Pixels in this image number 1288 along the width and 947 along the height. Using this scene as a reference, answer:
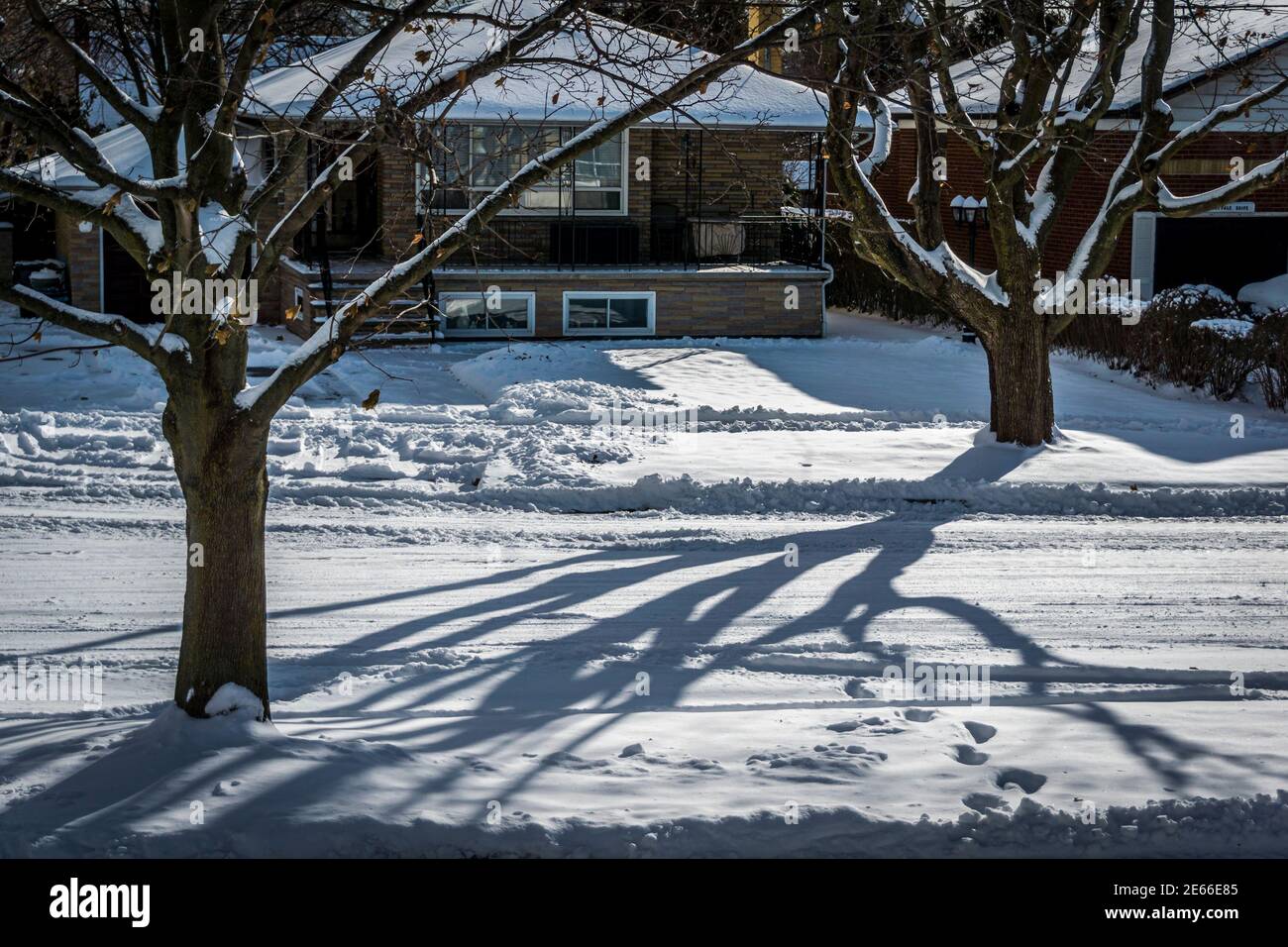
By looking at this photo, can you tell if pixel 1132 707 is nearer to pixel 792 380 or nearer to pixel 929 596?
pixel 929 596

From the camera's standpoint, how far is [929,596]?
972cm

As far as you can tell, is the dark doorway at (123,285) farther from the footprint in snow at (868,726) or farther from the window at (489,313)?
the footprint in snow at (868,726)

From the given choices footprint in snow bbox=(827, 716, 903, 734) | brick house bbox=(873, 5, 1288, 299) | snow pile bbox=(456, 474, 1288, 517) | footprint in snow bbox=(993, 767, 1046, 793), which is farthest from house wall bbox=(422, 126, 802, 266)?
footprint in snow bbox=(993, 767, 1046, 793)

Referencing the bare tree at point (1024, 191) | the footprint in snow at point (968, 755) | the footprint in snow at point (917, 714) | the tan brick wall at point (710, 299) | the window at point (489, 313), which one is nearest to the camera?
the footprint in snow at point (968, 755)

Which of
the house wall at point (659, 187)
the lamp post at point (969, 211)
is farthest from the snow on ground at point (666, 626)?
the house wall at point (659, 187)

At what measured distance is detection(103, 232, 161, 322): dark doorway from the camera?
23734 mm

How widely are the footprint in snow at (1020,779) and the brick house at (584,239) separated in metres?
16.0

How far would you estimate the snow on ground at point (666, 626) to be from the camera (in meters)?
5.61

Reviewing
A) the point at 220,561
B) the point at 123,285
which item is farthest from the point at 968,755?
the point at 123,285

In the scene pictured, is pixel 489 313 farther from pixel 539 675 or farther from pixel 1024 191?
pixel 539 675

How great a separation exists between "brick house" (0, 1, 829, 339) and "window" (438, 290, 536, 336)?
0.03 meters

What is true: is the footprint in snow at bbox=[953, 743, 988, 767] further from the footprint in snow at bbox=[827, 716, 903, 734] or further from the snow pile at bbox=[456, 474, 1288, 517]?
the snow pile at bbox=[456, 474, 1288, 517]

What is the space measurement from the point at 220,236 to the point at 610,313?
55.9ft

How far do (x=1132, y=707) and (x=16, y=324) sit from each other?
20.4m
